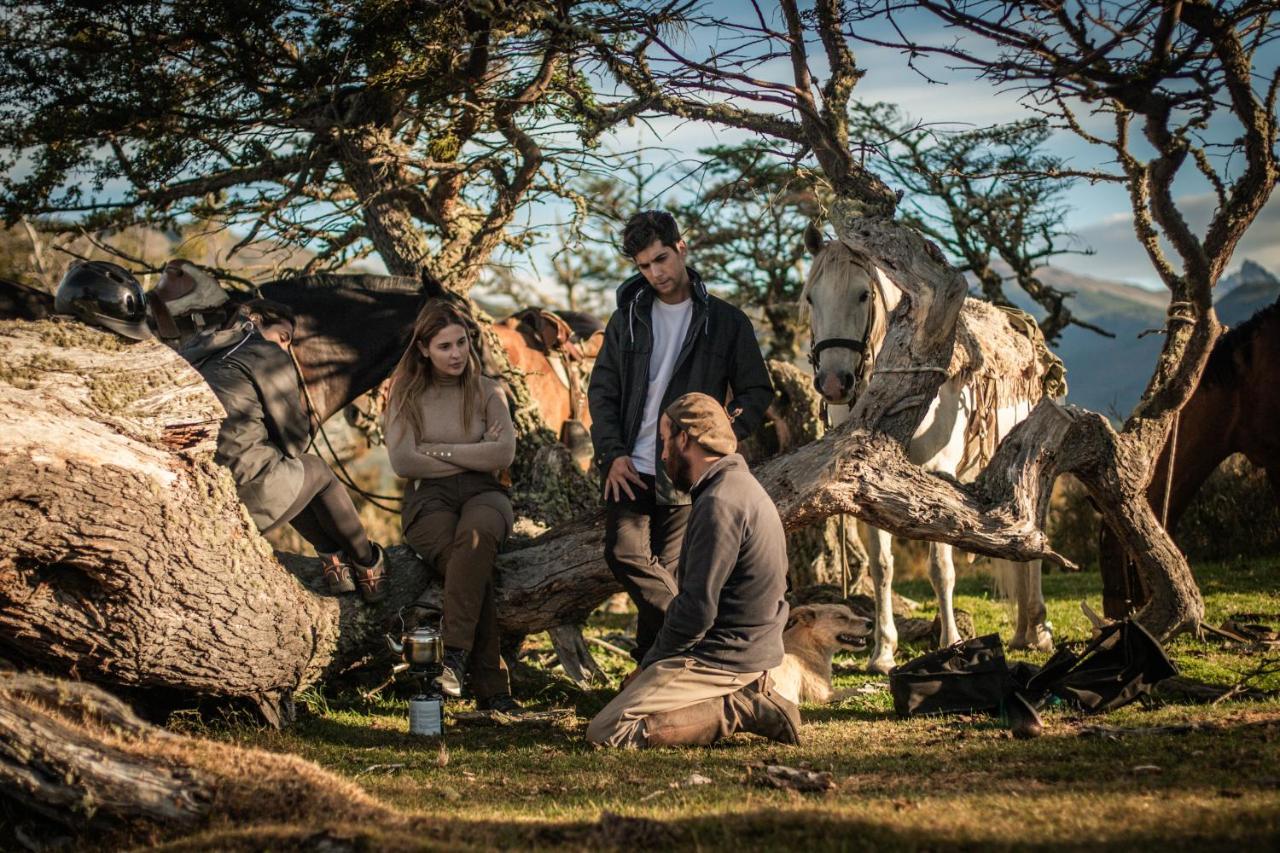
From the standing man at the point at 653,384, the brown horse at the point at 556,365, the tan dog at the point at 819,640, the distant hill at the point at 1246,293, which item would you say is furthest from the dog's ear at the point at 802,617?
the distant hill at the point at 1246,293

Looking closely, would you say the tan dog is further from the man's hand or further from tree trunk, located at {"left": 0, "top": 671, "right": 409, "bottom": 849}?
tree trunk, located at {"left": 0, "top": 671, "right": 409, "bottom": 849}

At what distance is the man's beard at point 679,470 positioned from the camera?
4785 millimetres

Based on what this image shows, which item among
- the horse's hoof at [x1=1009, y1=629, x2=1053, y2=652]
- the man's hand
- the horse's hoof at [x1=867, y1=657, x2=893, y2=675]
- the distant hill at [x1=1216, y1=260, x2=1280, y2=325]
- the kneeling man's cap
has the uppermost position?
the distant hill at [x1=1216, y1=260, x2=1280, y2=325]

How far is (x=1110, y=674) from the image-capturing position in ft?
17.5

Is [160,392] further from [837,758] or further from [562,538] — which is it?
[837,758]

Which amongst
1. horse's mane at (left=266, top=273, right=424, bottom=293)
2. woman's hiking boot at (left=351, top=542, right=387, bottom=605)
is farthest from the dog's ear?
horse's mane at (left=266, top=273, right=424, bottom=293)

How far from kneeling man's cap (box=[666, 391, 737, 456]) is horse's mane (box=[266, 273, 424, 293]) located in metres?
3.99

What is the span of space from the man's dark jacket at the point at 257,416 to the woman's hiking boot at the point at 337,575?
54 centimetres

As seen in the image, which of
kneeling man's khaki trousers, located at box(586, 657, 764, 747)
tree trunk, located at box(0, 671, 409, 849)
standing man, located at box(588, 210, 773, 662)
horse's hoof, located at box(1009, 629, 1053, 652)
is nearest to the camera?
tree trunk, located at box(0, 671, 409, 849)

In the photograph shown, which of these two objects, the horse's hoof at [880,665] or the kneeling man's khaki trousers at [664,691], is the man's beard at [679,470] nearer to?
the kneeling man's khaki trousers at [664,691]

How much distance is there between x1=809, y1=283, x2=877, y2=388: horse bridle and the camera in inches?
252

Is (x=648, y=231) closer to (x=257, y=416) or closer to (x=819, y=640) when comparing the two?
(x=257, y=416)

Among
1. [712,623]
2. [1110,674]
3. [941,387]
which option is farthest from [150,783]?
[941,387]

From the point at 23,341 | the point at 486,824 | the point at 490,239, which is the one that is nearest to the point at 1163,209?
the point at 490,239
